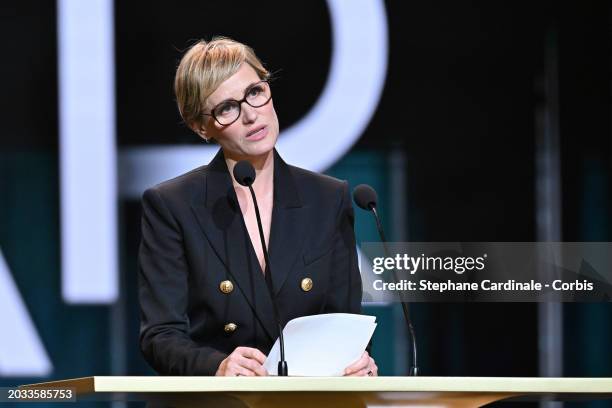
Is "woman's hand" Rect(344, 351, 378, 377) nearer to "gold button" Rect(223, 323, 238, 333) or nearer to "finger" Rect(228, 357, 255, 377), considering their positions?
"finger" Rect(228, 357, 255, 377)

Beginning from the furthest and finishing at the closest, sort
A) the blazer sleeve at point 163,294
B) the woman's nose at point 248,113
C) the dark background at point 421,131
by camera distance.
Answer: the dark background at point 421,131 → the woman's nose at point 248,113 → the blazer sleeve at point 163,294

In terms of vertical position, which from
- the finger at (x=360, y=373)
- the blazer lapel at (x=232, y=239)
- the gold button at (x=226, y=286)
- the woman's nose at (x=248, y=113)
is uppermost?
the woman's nose at (x=248, y=113)

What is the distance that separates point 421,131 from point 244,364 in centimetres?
228

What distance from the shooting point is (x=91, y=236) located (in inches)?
156

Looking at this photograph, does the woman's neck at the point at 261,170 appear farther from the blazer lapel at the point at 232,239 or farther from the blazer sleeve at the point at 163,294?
the blazer sleeve at the point at 163,294

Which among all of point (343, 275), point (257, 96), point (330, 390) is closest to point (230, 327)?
point (343, 275)

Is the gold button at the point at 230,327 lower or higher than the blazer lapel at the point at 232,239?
lower

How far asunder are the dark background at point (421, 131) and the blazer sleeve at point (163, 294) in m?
1.65

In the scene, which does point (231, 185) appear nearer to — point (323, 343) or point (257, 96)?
point (257, 96)

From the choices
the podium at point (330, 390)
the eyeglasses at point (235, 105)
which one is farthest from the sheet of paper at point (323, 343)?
the eyeglasses at point (235, 105)

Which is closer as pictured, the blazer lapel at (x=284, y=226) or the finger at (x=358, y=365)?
the finger at (x=358, y=365)

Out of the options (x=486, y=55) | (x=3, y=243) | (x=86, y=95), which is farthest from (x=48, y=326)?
(x=486, y=55)

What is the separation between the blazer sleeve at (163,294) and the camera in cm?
216

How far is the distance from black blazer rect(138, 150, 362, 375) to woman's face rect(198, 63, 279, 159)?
3.4 inches
